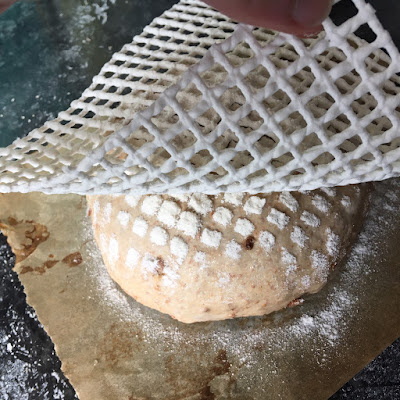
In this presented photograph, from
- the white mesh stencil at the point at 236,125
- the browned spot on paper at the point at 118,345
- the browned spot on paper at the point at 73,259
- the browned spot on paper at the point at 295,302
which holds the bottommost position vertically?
the browned spot on paper at the point at 118,345

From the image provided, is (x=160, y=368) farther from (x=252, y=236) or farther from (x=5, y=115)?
(x=5, y=115)

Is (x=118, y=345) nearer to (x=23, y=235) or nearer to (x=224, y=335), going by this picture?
(x=224, y=335)

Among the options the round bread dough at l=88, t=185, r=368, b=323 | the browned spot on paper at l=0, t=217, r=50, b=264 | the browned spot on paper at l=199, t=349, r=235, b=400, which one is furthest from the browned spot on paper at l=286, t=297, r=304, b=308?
the browned spot on paper at l=0, t=217, r=50, b=264

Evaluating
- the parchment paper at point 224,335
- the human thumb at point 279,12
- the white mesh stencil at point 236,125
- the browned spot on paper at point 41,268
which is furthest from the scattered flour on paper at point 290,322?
the human thumb at point 279,12

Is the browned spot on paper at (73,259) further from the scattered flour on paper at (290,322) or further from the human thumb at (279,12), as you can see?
the human thumb at (279,12)

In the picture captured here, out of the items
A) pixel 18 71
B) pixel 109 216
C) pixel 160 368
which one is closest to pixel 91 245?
pixel 109 216

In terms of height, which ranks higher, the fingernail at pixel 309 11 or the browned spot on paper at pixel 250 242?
the fingernail at pixel 309 11

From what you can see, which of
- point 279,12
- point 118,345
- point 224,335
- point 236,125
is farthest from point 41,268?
point 279,12

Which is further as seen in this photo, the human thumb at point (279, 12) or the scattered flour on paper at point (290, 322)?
the scattered flour on paper at point (290, 322)
